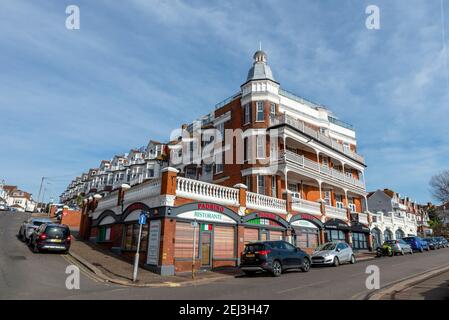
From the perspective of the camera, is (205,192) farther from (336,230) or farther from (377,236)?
(377,236)

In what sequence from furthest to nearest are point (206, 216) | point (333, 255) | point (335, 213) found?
point (335, 213) < point (333, 255) < point (206, 216)

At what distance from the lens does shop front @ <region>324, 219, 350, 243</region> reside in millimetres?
28719

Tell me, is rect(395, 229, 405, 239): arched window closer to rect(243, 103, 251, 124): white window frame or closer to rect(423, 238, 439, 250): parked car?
rect(423, 238, 439, 250): parked car

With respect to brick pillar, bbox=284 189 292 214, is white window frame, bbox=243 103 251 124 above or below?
above

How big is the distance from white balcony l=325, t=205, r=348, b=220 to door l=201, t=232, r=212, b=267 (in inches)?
593

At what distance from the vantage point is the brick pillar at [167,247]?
1588cm

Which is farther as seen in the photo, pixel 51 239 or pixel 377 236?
pixel 377 236

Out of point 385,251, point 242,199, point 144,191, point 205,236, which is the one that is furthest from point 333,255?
point 144,191

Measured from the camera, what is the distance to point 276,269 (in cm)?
1525

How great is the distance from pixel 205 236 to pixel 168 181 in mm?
3958

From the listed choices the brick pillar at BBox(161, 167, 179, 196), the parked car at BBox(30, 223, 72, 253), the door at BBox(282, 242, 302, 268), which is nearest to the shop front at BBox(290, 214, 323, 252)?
the door at BBox(282, 242, 302, 268)

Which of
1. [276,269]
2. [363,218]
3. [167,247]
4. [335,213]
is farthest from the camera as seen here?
[363,218]
